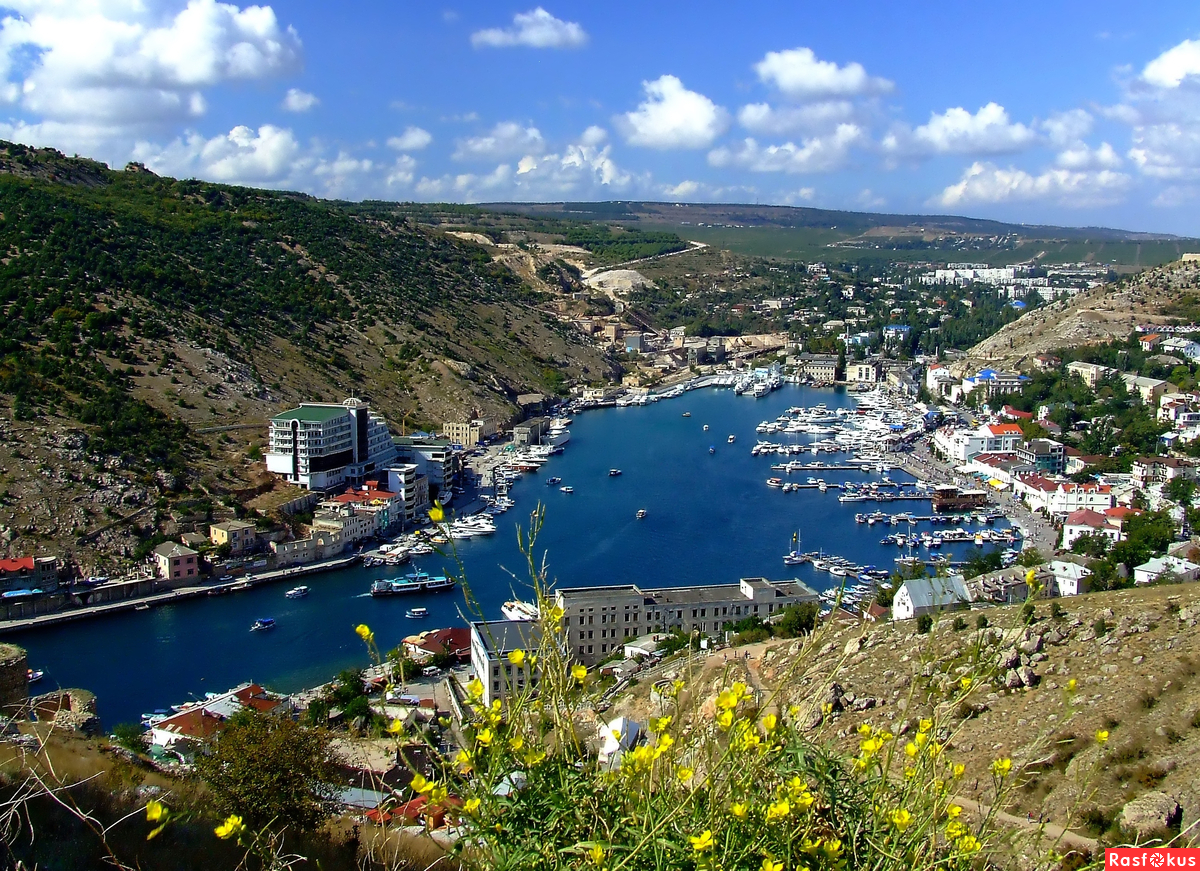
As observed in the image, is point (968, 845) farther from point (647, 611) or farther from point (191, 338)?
point (191, 338)

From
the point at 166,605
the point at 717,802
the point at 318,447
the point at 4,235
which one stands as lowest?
the point at 166,605

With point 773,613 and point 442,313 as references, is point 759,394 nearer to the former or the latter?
point 442,313

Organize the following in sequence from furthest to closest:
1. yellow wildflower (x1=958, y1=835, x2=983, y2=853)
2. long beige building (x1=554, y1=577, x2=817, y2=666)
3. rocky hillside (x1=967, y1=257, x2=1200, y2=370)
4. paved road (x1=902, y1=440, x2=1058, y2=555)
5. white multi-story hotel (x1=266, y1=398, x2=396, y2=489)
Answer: rocky hillside (x1=967, y1=257, x2=1200, y2=370) < white multi-story hotel (x1=266, y1=398, x2=396, y2=489) < paved road (x1=902, y1=440, x2=1058, y2=555) < long beige building (x1=554, y1=577, x2=817, y2=666) < yellow wildflower (x1=958, y1=835, x2=983, y2=853)

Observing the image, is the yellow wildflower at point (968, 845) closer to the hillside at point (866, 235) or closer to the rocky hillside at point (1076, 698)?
the rocky hillside at point (1076, 698)

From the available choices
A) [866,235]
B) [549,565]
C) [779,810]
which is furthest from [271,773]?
[866,235]

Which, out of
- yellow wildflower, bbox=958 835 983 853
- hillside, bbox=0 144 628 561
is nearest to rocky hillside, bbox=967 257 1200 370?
hillside, bbox=0 144 628 561

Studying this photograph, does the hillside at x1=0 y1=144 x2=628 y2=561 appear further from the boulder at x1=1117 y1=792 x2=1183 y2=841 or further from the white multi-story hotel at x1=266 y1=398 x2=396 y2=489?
the boulder at x1=1117 y1=792 x2=1183 y2=841

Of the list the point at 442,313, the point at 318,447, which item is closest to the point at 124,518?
the point at 318,447
